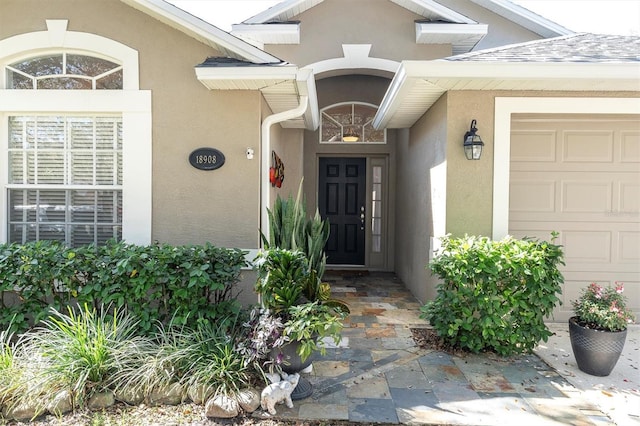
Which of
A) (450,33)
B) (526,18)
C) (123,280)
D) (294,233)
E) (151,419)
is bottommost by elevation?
(151,419)

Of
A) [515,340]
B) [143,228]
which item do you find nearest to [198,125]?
[143,228]

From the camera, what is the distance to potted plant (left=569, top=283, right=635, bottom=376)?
3291 millimetres

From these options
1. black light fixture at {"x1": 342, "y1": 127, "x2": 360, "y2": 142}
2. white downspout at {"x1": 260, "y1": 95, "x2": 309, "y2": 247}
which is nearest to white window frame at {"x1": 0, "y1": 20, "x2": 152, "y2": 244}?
Answer: white downspout at {"x1": 260, "y1": 95, "x2": 309, "y2": 247}

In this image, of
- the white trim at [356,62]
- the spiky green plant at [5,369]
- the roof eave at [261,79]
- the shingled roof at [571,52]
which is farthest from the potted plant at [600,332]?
the white trim at [356,62]

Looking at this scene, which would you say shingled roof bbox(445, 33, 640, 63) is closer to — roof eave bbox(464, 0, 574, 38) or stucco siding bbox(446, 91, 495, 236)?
stucco siding bbox(446, 91, 495, 236)

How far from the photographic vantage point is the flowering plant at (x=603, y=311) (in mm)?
3318

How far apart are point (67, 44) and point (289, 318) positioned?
3.73 metres

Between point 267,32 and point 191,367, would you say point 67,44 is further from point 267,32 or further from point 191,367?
point 191,367

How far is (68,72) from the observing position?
13.8 feet

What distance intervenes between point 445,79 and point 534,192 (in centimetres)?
179

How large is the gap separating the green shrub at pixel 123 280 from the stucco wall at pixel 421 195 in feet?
8.41

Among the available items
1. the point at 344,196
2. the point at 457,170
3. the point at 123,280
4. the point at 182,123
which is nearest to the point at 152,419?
the point at 123,280

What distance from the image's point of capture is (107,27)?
162 inches

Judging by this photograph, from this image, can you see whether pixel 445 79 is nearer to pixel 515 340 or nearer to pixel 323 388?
pixel 515 340
